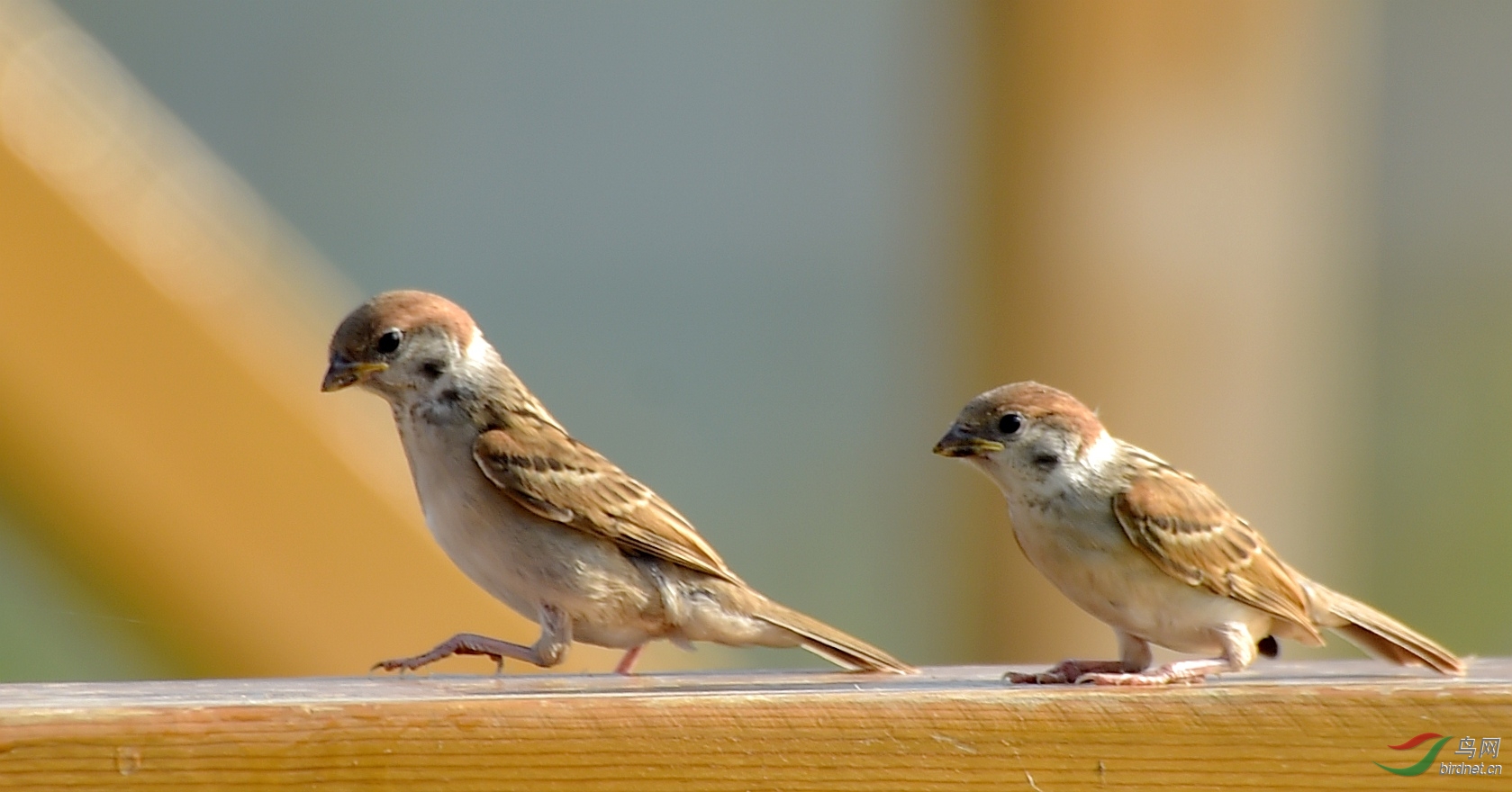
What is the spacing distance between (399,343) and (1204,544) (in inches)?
66.7

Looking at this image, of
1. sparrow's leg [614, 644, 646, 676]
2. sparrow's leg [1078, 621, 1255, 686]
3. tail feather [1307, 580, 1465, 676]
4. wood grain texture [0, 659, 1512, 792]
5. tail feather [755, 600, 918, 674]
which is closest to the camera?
wood grain texture [0, 659, 1512, 792]

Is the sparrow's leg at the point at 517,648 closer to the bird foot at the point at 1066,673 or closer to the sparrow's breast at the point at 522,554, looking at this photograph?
the sparrow's breast at the point at 522,554

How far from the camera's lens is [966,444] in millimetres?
3820

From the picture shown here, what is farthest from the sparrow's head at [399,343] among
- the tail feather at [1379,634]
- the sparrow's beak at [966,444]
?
the tail feather at [1379,634]

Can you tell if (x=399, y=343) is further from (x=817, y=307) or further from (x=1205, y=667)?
(x=817, y=307)

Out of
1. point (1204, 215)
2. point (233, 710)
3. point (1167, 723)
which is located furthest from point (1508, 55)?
point (233, 710)

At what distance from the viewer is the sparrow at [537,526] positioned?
3812mm

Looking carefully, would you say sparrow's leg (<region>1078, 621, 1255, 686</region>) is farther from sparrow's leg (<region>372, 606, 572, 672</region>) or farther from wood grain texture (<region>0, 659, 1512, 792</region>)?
sparrow's leg (<region>372, 606, 572, 672</region>)

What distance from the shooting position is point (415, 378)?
397 cm

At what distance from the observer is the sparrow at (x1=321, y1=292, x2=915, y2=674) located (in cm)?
381

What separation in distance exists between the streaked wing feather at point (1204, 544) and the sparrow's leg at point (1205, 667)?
0.23 ft

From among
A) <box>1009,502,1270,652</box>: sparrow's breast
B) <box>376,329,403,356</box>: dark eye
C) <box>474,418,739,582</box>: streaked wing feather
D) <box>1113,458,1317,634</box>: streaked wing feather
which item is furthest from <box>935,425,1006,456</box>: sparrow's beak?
<box>376,329,403,356</box>: dark eye

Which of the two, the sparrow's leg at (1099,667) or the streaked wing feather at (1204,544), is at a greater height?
the streaked wing feather at (1204,544)

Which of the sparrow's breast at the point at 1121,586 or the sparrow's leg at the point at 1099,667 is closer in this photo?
the sparrow's leg at the point at 1099,667
